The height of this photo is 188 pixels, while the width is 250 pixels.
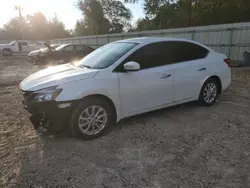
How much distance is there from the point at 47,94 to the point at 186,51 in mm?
2911

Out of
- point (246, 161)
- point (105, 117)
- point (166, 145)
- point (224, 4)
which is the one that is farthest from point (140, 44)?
point (224, 4)

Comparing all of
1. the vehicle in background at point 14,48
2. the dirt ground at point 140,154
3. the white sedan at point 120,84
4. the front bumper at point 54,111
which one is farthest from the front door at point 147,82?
the vehicle in background at point 14,48

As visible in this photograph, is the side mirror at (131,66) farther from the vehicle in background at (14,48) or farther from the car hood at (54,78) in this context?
the vehicle in background at (14,48)

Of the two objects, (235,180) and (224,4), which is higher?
(224,4)

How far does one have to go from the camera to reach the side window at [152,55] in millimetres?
3766

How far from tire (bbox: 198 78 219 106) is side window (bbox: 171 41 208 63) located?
2.02 feet

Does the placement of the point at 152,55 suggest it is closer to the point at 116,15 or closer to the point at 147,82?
the point at 147,82

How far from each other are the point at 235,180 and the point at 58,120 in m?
2.45

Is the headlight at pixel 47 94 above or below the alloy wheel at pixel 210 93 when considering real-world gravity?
above

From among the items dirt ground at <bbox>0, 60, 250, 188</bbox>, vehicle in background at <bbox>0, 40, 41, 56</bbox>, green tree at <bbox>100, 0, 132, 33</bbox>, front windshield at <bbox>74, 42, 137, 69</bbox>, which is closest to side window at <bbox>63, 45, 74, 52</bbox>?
dirt ground at <bbox>0, 60, 250, 188</bbox>

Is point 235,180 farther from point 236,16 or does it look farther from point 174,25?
point 174,25

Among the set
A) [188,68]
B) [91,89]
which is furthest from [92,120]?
[188,68]

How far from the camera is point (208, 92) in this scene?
4.79 meters

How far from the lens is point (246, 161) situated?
9.13 ft
